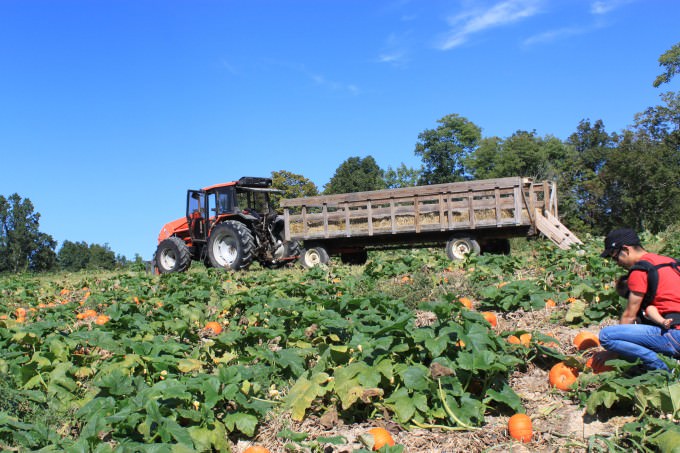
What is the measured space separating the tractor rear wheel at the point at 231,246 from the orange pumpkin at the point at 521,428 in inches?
483

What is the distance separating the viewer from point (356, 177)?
67.6m

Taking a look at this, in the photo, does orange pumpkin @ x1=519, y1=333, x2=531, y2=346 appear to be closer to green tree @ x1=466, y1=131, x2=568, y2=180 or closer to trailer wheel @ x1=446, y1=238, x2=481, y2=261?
trailer wheel @ x1=446, y1=238, x2=481, y2=261

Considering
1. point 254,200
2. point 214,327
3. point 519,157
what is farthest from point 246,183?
point 519,157

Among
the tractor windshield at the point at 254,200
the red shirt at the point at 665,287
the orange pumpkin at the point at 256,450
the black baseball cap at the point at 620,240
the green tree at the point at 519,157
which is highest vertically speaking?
the green tree at the point at 519,157

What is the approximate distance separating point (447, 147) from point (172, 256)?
154 ft

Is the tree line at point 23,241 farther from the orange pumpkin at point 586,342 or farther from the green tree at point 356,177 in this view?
the orange pumpkin at point 586,342

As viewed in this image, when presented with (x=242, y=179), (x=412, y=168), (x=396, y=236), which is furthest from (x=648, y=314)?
(x=412, y=168)

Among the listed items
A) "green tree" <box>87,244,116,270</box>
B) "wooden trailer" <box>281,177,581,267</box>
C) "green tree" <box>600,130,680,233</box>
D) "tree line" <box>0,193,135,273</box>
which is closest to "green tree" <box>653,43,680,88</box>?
"green tree" <box>600,130,680,233</box>

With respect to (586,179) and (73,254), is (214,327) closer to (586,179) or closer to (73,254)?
(586,179)

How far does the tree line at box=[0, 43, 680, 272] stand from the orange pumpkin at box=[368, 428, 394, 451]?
3437 centimetres

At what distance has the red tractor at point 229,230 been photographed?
16.3 m

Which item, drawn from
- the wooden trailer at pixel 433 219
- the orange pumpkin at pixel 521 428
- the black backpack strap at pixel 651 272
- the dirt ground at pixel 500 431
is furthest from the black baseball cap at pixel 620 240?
the wooden trailer at pixel 433 219

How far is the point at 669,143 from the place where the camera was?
48625mm

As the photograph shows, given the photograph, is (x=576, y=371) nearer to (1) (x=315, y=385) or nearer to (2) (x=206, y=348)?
(1) (x=315, y=385)
